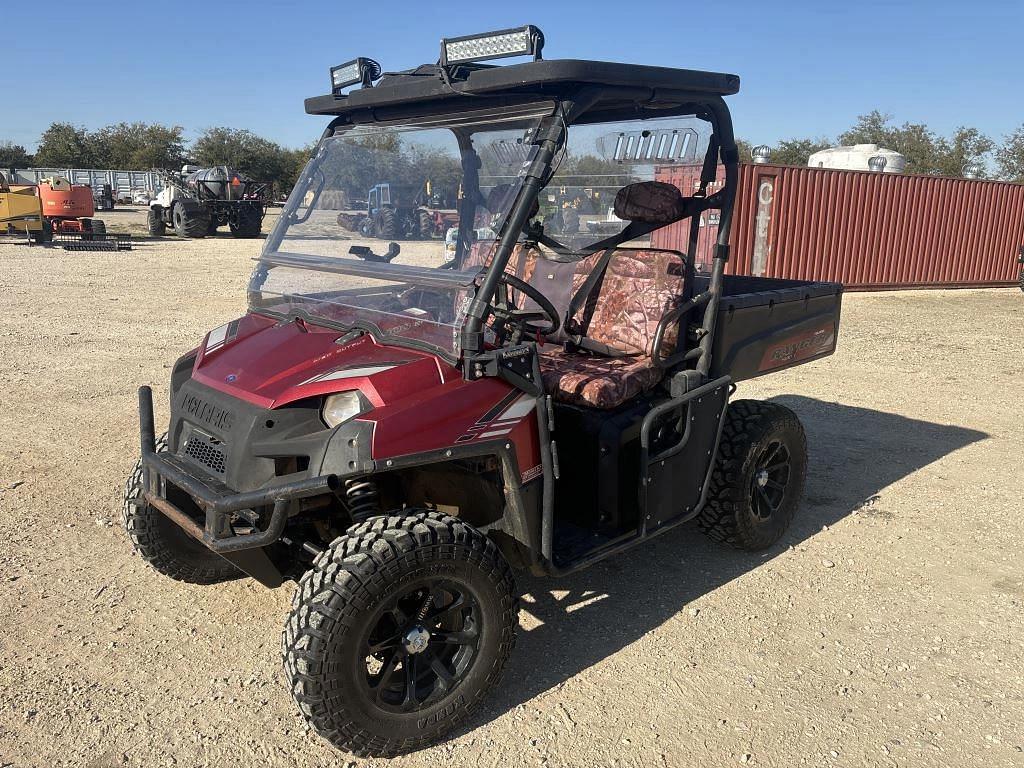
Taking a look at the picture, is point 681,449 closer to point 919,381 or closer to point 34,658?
point 34,658

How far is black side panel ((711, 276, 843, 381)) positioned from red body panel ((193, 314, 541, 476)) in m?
1.28

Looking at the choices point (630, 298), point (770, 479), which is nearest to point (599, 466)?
point (630, 298)

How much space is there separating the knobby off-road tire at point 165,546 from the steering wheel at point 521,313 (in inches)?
57.8

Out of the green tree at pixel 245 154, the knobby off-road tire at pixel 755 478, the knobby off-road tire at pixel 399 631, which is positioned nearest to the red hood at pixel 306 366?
the knobby off-road tire at pixel 399 631

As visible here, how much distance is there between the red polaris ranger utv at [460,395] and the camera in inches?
103

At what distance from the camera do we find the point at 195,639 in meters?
3.28

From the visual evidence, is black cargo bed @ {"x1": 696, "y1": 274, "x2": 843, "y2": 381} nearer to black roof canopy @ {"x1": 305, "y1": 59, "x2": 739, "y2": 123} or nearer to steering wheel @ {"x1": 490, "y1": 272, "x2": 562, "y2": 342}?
steering wheel @ {"x1": 490, "y1": 272, "x2": 562, "y2": 342}

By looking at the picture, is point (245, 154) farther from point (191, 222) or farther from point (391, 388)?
point (391, 388)

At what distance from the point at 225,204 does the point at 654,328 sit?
75.8ft

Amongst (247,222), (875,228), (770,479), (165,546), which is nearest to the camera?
(165,546)

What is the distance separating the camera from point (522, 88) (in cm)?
294

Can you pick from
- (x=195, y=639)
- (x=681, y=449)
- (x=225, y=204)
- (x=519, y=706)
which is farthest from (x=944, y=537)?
(x=225, y=204)

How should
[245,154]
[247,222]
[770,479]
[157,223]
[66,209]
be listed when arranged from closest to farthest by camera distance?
1. [770,479]
2. [66,209]
3. [157,223]
4. [247,222]
5. [245,154]

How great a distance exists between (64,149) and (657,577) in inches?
2411
